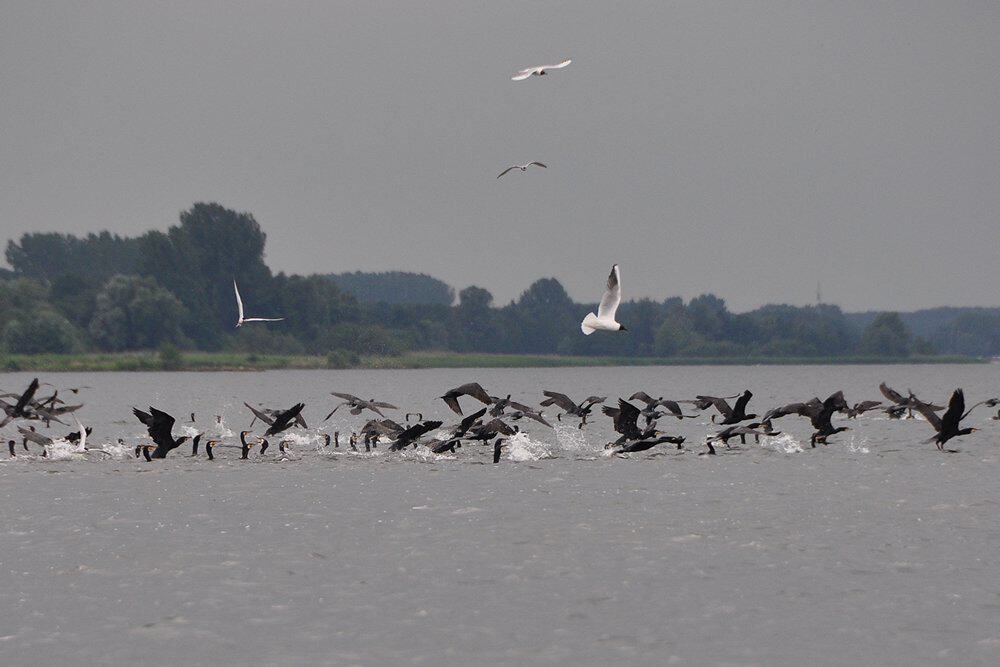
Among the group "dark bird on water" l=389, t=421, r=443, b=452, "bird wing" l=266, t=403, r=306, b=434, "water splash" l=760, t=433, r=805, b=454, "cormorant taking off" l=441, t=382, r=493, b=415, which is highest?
"cormorant taking off" l=441, t=382, r=493, b=415

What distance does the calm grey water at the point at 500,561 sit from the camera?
43.8 ft

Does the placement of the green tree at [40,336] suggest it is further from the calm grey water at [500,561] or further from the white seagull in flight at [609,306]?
the white seagull in flight at [609,306]

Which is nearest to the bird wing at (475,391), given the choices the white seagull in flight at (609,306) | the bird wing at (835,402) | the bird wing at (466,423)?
the bird wing at (466,423)

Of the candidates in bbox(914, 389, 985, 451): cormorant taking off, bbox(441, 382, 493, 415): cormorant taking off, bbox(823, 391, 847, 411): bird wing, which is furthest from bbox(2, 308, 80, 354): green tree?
bbox(914, 389, 985, 451): cormorant taking off

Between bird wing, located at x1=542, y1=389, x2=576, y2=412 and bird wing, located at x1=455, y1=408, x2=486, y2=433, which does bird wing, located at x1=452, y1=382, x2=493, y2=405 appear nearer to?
bird wing, located at x1=455, y1=408, x2=486, y2=433

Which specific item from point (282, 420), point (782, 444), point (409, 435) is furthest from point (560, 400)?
point (282, 420)

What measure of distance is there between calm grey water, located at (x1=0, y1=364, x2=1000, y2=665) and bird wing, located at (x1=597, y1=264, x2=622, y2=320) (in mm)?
3625

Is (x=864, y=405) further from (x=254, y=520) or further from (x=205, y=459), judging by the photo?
(x=254, y=520)

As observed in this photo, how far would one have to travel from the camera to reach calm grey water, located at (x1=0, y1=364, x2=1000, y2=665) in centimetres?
1334

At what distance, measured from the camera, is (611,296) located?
24.6m

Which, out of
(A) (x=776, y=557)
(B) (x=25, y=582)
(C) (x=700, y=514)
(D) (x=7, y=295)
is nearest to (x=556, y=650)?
(A) (x=776, y=557)

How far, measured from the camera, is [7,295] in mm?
167875

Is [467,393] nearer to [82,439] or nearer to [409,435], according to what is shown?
[409,435]

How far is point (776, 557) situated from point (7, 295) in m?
165
